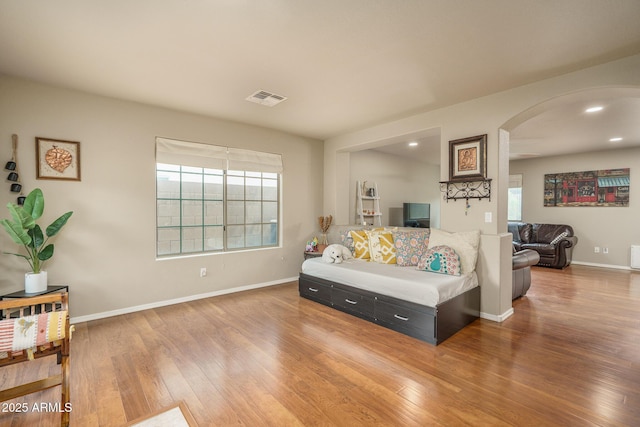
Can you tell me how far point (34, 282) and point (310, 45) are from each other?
342cm

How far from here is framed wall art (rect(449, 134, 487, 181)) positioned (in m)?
3.43

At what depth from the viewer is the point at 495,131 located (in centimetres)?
333

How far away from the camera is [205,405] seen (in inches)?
76.8

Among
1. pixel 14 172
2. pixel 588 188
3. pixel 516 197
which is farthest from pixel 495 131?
pixel 516 197

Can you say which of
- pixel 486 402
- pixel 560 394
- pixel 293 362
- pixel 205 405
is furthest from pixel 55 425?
pixel 560 394

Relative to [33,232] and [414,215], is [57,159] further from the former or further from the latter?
[414,215]

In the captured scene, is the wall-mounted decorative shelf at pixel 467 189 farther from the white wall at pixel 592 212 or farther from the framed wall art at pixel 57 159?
the white wall at pixel 592 212

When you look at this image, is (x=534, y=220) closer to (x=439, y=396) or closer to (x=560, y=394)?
(x=560, y=394)

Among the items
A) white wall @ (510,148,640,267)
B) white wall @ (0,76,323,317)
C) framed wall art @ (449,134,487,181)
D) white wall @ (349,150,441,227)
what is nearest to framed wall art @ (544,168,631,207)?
white wall @ (510,148,640,267)

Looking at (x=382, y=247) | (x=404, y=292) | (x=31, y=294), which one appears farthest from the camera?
(x=382, y=247)

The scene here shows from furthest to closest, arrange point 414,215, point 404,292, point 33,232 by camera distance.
A: point 414,215 → point 404,292 → point 33,232

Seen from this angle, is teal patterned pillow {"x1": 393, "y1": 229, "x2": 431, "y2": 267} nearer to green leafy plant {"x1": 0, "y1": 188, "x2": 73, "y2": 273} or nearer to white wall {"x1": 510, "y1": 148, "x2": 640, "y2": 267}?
green leafy plant {"x1": 0, "y1": 188, "x2": 73, "y2": 273}

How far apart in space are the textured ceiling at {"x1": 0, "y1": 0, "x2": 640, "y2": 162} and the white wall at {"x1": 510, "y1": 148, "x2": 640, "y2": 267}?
540cm

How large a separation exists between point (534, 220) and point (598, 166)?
171 centimetres
